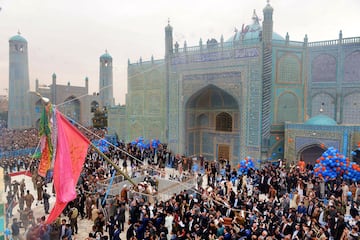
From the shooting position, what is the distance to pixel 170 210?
29.8ft

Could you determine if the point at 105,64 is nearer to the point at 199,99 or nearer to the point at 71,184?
the point at 199,99

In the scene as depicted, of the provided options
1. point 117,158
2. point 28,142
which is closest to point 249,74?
point 117,158

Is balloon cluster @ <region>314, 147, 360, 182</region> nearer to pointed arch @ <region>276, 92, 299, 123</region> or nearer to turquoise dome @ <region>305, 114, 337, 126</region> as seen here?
turquoise dome @ <region>305, 114, 337, 126</region>

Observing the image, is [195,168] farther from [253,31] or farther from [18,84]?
[18,84]

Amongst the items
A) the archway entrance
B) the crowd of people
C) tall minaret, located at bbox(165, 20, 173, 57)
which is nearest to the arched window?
tall minaret, located at bbox(165, 20, 173, 57)

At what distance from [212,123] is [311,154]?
6.89m

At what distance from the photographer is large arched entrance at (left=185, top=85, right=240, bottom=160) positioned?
1959cm

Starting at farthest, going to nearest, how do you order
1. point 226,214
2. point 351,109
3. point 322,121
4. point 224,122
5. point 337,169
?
1. point 224,122
2. point 351,109
3. point 322,121
4. point 337,169
5. point 226,214

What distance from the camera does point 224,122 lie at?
66.5ft

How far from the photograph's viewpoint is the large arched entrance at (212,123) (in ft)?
64.3

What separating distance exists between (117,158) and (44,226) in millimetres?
10934

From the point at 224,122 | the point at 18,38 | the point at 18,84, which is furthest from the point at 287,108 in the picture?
the point at 18,38

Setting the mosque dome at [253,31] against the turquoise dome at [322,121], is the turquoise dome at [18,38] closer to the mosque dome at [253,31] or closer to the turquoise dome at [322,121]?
the mosque dome at [253,31]

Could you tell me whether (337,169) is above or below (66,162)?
below
